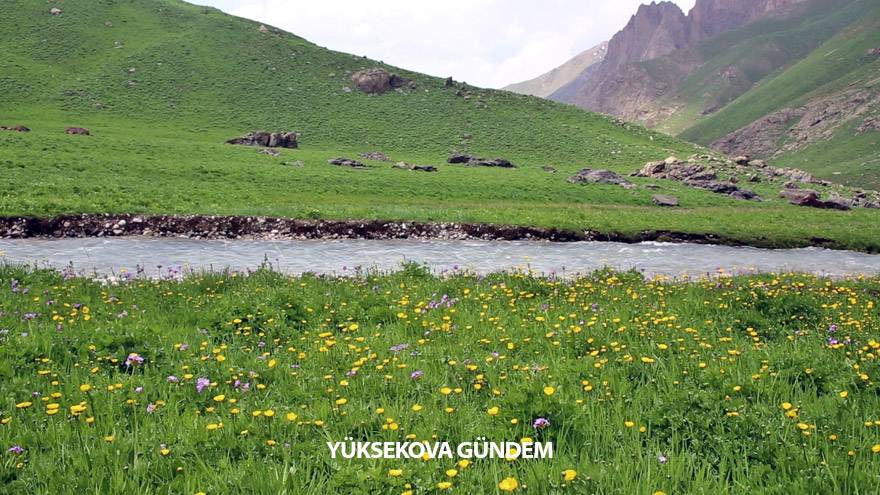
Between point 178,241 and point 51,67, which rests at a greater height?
point 51,67

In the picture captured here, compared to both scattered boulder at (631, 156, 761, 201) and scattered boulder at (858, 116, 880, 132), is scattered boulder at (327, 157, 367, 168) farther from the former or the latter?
scattered boulder at (858, 116, 880, 132)

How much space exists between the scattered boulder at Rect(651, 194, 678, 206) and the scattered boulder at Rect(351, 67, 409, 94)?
2895 inches

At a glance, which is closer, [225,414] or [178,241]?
[225,414]

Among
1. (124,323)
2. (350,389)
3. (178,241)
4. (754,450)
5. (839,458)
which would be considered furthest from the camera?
(178,241)

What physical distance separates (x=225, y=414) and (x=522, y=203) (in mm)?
38988

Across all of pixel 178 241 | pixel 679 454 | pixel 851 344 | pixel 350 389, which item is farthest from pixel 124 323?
pixel 178 241

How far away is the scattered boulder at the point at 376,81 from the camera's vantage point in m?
106

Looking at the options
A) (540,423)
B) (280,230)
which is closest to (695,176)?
(280,230)

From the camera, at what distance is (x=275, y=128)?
82.9 m

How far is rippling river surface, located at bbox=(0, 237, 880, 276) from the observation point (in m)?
21.4

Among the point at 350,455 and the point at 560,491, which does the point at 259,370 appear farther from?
the point at 560,491

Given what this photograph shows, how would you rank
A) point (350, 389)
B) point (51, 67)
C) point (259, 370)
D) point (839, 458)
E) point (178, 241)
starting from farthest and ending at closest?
point (51, 67)
point (178, 241)
point (259, 370)
point (350, 389)
point (839, 458)

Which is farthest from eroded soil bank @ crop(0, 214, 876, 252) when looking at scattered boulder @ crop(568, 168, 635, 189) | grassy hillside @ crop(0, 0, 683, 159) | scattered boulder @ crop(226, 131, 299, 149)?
grassy hillside @ crop(0, 0, 683, 159)

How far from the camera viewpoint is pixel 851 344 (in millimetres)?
7555
